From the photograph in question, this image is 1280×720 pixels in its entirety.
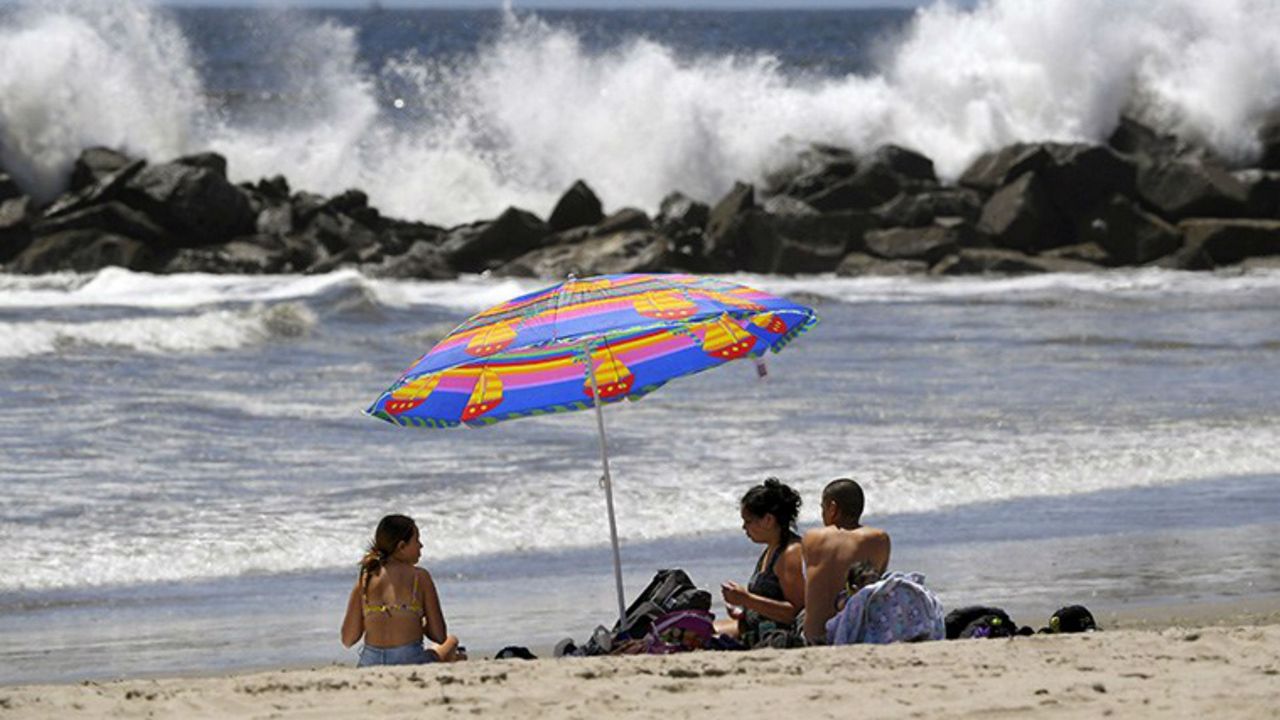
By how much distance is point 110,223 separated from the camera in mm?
24016

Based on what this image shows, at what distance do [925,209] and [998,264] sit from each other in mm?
1341

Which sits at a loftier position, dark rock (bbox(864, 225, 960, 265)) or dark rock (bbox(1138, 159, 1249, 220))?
dark rock (bbox(1138, 159, 1249, 220))

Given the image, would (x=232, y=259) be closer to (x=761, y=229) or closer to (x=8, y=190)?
(x=8, y=190)

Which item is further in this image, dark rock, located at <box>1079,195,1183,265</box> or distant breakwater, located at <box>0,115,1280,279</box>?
dark rock, located at <box>1079,195,1183,265</box>

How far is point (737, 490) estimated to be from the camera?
1098 centimetres

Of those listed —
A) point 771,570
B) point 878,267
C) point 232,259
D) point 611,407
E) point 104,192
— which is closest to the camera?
point 771,570

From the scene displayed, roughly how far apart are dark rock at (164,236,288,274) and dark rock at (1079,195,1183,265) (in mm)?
7983

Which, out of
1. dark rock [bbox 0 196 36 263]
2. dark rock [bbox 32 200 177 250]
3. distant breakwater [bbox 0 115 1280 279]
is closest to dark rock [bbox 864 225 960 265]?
distant breakwater [bbox 0 115 1280 279]

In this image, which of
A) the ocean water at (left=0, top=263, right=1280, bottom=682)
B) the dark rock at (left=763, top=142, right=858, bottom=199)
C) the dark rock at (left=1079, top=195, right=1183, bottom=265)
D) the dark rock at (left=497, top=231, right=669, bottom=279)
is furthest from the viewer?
the dark rock at (left=763, top=142, right=858, bottom=199)

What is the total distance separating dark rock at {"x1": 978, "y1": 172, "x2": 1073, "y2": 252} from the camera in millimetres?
23406

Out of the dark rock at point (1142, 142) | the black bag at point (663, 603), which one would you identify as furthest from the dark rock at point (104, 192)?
the black bag at point (663, 603)

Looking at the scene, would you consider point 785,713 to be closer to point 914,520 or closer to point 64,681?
point 64,681

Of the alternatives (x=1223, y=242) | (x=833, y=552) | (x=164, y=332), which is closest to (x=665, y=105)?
(x=1223, y=242)

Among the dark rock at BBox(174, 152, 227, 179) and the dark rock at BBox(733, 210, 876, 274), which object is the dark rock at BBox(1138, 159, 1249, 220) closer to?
the dark rock at BBox(733, 210, 876, 274)
